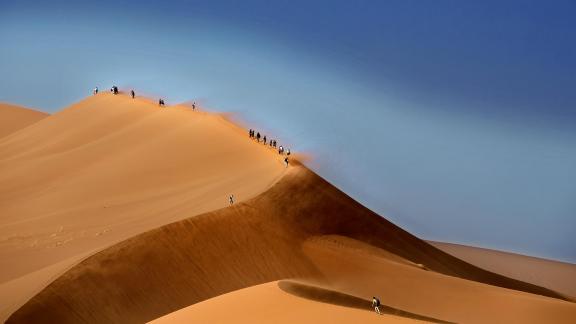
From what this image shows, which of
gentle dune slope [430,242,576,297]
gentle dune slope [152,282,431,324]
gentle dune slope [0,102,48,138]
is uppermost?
gentle dune slope [0,102,48,138]

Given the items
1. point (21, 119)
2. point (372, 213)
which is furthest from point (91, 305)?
point (21, 119)

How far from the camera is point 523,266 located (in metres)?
38.7

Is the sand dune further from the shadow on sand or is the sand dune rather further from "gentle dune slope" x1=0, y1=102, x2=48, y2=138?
"gentle dune slope" x1=0, y1=102, x2=48, y2=138

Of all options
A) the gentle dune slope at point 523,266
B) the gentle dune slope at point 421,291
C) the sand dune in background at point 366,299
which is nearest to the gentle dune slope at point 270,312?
the sand dune in background at point 366,299

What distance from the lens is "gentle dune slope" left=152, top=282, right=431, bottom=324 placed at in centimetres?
1324

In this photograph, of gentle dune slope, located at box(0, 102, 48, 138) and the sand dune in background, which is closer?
the sand dune in background

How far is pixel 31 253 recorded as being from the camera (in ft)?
70.9

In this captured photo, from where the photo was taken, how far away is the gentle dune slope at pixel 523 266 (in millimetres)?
36763

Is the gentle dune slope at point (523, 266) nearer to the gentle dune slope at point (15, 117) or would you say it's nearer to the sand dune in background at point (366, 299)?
the sand dune in background at point (366, 299)

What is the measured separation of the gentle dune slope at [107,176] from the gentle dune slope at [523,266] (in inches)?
537

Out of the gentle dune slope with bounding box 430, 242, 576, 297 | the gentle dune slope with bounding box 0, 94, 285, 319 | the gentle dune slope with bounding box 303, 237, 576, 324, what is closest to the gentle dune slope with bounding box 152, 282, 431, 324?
the gentle dune slope with bounding box 0, 94, 285, 319

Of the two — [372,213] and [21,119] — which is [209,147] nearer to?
[372,213]

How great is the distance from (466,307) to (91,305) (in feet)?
37.5

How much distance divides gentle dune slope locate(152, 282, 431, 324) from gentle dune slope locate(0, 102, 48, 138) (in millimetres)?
46341
